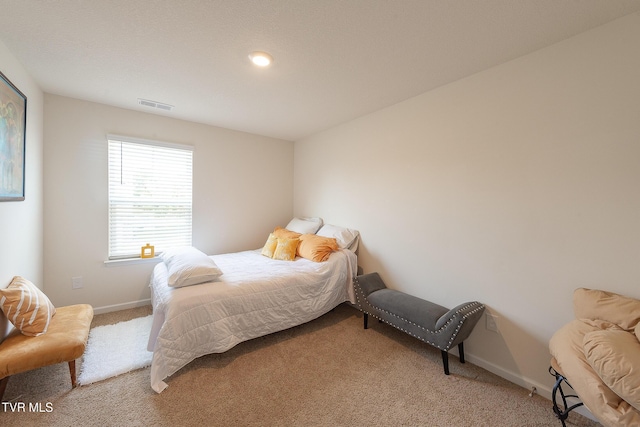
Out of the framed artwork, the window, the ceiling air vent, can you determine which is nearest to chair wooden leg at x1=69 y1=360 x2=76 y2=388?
the framed artwork

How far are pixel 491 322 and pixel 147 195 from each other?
3.91 m

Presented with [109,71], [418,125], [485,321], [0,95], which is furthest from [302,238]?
[0,95]

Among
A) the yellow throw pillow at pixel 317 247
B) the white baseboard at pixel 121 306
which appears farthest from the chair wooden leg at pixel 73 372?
the yellow throw pillow at pixel 317 247

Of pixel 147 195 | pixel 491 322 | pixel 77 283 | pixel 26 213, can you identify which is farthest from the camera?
pixel 147 195

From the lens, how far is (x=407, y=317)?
86.2 inches

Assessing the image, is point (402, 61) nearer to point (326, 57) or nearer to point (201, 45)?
point (326, 57)

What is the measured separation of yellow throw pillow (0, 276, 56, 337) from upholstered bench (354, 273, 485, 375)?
2539 mm

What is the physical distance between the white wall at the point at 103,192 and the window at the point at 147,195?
0.30ft

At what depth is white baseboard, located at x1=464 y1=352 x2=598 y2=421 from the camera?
1.62 metres

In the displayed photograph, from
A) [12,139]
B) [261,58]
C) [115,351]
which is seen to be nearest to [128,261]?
[115,351]

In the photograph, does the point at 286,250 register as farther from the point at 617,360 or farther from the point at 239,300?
the point at 617,360

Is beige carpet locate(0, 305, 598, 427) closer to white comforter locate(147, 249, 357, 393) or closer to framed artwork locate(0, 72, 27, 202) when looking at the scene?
white comforter locate(147, 249, 357, 393)

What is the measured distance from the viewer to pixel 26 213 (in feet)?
7.19

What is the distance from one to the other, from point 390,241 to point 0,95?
11.0 feet
